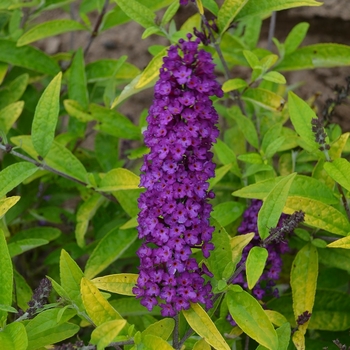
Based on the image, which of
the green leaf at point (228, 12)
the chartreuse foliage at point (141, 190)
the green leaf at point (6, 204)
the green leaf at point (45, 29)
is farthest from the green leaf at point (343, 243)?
the green leaf at point (45, 29)

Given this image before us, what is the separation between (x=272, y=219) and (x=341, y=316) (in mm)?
907

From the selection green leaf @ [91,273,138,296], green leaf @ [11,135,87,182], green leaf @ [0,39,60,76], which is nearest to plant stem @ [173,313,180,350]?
green leaf @ [91,273,138,296]

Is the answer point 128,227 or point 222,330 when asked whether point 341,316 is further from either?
point 128,227

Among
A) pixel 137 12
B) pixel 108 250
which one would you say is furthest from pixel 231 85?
pixel 108 250

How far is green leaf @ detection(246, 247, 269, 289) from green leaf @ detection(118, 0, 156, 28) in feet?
4.01

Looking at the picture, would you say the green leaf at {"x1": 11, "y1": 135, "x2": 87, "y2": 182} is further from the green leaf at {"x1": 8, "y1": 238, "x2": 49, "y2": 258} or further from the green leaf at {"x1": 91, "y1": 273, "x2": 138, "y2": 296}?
the green leaf at {"x1": 91, "y1": 273, "x2": 138, "y2": 296}

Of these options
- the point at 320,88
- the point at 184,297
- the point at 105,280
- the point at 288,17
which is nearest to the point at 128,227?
the point at 105,280

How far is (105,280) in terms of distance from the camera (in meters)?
2.24

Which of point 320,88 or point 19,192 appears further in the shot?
point 320,88

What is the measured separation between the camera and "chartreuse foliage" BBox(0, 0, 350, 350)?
6.89 feet

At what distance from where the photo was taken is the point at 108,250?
9.04 ft

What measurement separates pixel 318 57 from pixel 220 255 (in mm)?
1476

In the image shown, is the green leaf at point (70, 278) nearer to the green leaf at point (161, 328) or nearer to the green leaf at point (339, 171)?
the green leaf at point (161, 328)

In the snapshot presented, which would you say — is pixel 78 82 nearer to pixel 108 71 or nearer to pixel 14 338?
pixel 108 71
